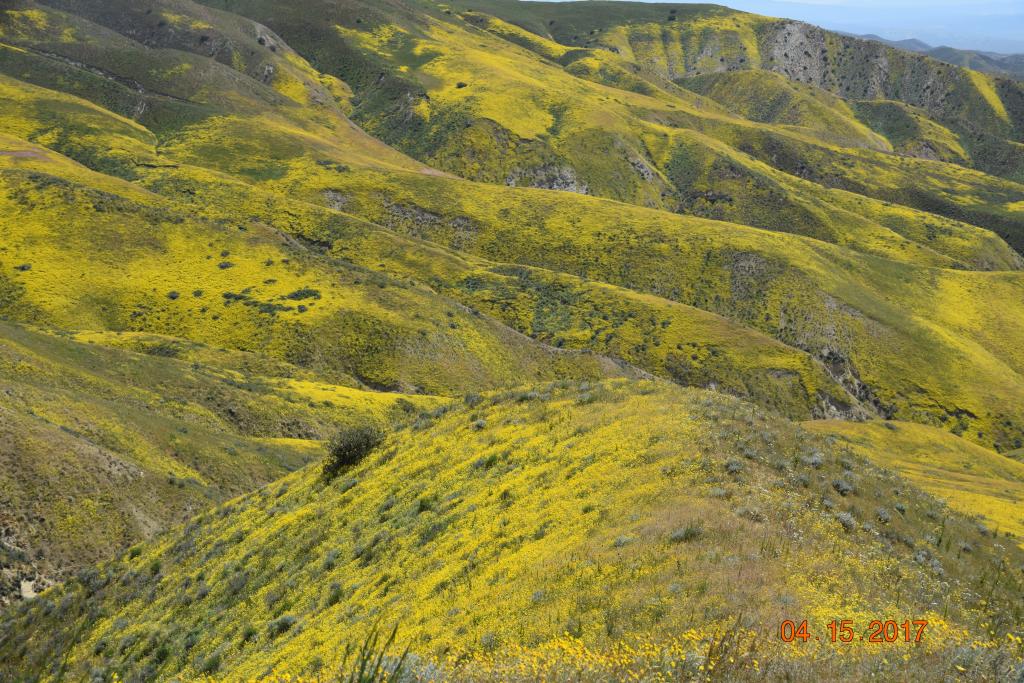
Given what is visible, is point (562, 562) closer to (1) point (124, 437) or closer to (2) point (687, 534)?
(2) point (687, 534)

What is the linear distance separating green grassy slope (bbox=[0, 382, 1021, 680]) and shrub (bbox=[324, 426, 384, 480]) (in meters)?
0.68

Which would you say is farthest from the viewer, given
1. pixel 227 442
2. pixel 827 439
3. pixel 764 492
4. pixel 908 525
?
pixel 227 442

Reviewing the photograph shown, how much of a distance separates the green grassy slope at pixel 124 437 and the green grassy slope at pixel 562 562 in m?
5.16

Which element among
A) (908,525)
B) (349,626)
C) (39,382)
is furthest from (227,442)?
(908,525)

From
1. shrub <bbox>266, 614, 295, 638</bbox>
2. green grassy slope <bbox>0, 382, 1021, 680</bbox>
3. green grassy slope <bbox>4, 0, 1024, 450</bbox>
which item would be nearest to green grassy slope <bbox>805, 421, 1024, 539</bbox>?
green grassy slope <bbox>0, 382, 1021, 680</bbox>

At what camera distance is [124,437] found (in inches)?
1570

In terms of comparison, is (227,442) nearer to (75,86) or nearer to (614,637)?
(614,637)

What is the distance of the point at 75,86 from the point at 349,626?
163m

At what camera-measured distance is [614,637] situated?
11.7 meters

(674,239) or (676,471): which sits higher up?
(676,471)

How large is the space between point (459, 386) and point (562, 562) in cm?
6098

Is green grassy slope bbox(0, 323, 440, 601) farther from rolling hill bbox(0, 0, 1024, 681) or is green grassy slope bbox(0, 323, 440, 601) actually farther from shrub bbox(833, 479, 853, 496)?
shrub bbox(833, 479, 853, 496)

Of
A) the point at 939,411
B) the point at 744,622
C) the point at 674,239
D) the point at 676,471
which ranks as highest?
the point at 744,622

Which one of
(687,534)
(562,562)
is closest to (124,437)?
Answer: (562,562)
